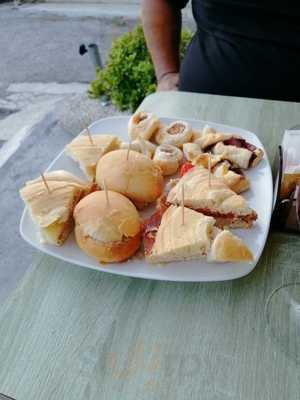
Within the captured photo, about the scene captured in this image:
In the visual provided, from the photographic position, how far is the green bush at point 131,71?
167cm

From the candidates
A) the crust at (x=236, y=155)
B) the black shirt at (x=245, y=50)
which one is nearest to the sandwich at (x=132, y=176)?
the crust at (x=236, y=155)

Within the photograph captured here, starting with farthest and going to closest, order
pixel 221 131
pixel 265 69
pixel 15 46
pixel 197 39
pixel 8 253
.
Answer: pixel 15 46 < pixel 8 253 < pixel 197 39 < pixel 265 69 < pixel 221 131

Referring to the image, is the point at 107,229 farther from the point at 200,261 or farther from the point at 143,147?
the point at 143,147

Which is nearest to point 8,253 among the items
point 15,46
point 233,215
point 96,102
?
point 96,102

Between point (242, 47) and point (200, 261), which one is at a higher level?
point (242, 47)

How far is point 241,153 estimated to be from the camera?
2.64ft

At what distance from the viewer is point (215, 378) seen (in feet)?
1.70

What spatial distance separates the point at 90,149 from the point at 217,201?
0.30 meters

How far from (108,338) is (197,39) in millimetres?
925

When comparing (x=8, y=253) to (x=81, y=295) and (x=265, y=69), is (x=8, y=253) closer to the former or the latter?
(x=81, y=295)

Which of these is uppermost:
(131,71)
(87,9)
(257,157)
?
(257,157)

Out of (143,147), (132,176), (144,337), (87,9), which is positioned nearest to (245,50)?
(143,147)

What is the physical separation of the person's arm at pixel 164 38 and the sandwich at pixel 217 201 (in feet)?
2.23

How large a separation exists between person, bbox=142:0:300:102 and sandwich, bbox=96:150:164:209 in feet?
1.63
